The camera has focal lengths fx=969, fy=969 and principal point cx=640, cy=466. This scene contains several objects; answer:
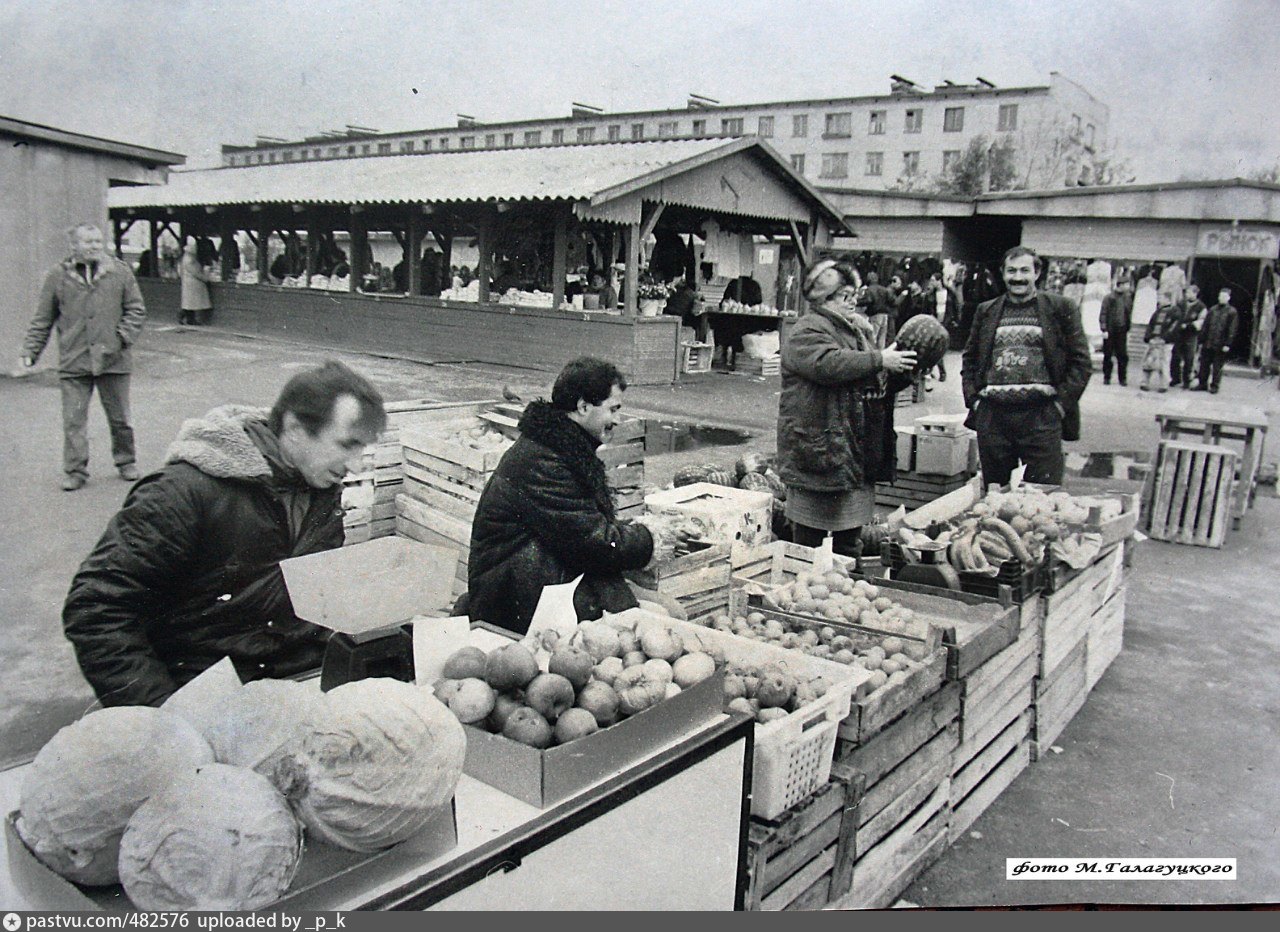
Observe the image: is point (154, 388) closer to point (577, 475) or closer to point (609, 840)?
point (577, 475)

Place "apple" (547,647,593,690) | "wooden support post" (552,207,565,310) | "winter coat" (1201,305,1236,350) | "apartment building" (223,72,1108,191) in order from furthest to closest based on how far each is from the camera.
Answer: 1. "winter coat" (1201,305,1236,350)
2. "wooden support post" (552,207,565,310)
3. "apartment building" (223,72,1108,191)
4. "apple" (547,647,593,690)

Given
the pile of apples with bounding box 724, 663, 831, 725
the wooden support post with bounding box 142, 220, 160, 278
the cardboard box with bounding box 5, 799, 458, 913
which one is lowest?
the pile of apples with bounding box 724, 663, 831, 725

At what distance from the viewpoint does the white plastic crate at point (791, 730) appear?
2250mm

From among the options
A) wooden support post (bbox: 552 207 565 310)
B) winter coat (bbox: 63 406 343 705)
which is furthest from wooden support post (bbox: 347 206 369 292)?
winter coat (bbox: 63 406 343 705)

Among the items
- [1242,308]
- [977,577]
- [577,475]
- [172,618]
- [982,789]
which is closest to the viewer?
[172,618]

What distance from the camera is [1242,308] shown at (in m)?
17.8

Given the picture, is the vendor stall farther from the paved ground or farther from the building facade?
the building facade

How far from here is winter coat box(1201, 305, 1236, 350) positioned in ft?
46.7

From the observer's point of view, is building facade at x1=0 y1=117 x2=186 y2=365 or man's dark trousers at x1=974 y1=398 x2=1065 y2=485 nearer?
building facade at x1=0 y1=117 x2=186 y2=365

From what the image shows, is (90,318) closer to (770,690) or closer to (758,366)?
(770,690)

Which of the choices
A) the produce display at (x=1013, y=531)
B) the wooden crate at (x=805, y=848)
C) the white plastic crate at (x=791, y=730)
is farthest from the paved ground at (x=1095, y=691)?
the white plastic crate at (x=791, y=730)

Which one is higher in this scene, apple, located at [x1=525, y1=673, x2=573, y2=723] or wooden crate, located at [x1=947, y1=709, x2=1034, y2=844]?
apple, located at [x1=525, y1=673, x2=573, y2=723]

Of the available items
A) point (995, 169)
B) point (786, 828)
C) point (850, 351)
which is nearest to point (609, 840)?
point (786, 828)

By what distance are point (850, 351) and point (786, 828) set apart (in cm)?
257
